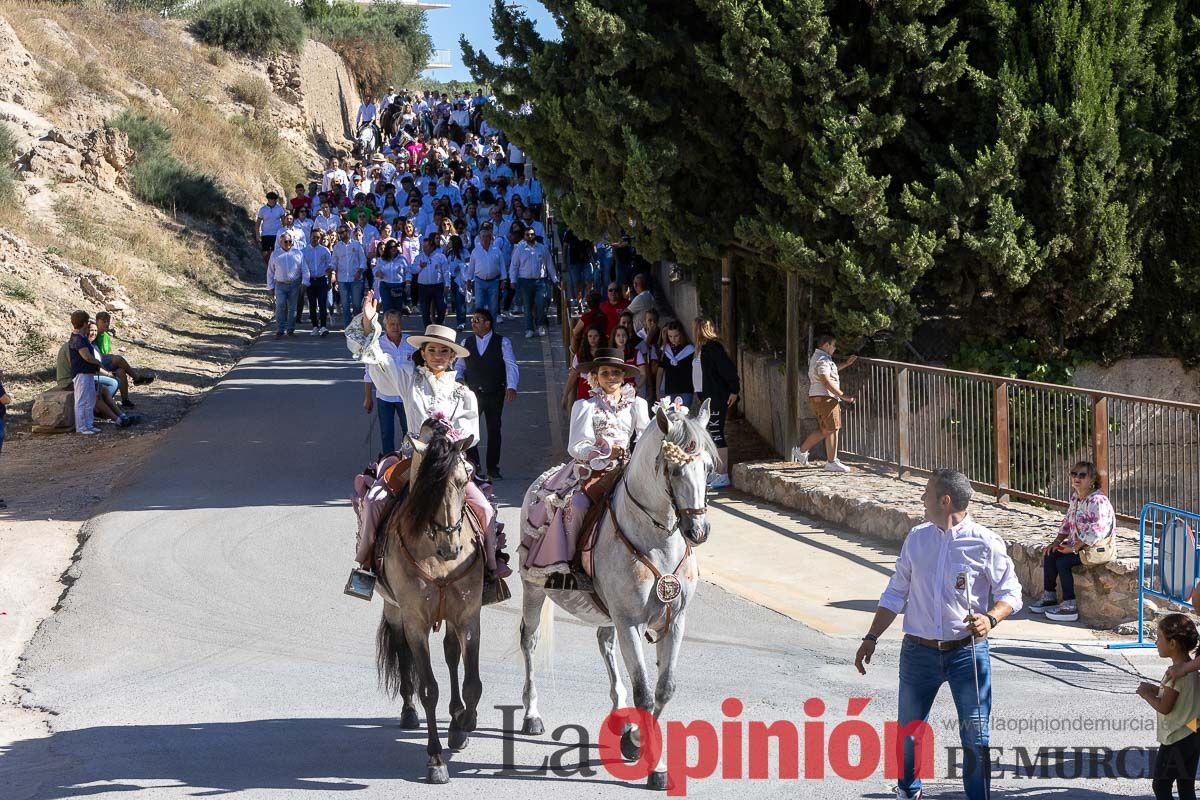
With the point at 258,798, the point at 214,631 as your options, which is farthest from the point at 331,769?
the point at 214,631

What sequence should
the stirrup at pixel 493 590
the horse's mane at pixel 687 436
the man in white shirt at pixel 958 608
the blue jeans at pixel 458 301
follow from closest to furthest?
1. the man in white shirt at pixel 958 608
2. the horse's mane at pixel 687 436
3. the stirrup at pixel 493 590
4. the blue jeans at pixel 458 301

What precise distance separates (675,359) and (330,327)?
14.8m

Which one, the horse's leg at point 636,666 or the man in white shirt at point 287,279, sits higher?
the man in white shirt at point 287,279

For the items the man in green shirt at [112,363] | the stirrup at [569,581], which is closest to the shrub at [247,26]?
the man in green shirt at [112,363]

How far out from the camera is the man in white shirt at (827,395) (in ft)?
49.2

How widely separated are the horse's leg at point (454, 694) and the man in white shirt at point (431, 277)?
56.2ft

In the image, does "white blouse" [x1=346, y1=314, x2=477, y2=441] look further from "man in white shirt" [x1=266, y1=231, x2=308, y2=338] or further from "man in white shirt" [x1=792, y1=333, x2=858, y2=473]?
"man in white shirt" [x1=266, y1=231, x2=308, y2=338]

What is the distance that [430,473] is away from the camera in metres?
7.67

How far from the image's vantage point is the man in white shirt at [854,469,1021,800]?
6582mm

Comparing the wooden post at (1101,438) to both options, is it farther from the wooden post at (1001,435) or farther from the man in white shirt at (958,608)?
the man in white shirt at (958,608)

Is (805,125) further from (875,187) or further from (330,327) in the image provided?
(330,327)

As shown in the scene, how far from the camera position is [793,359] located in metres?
16.2

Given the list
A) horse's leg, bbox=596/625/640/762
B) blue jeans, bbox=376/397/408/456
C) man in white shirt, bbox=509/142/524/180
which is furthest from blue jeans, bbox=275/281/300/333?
horse's leg, bbox=596/625/640/762

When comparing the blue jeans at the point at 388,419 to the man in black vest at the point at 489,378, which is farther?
the man in black vest at the point at 489,378
